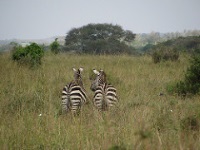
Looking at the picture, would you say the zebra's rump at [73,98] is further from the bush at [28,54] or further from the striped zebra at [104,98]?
the bush at [28,54]

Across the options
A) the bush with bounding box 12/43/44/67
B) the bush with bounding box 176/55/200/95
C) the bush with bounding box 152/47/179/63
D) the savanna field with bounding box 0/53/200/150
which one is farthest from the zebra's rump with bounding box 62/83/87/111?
the bush with bounding box 152/47/179/63

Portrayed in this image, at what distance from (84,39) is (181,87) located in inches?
1090

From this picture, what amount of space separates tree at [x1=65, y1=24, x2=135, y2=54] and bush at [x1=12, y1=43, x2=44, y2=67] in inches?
671

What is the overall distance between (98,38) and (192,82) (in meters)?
28.6

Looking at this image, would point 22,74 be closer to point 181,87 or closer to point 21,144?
point 181,87

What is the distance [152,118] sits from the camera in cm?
485

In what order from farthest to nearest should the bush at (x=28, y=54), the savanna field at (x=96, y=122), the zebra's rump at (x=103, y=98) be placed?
the bush at (x=28, y=54)
the zebra's rump at (x=103, y=98)
the savanna field at (x=96, y=122)

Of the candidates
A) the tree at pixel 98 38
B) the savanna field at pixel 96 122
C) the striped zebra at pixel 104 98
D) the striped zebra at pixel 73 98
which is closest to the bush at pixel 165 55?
the savanna field at pixel 96 122

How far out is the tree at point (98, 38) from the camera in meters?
31.6

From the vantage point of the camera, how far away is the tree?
3164 centimetres

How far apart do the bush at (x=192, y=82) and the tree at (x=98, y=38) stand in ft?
70.4

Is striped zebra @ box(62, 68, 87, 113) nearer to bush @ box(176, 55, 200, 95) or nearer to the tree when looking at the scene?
bush @ box(176, 55, 200, 95)

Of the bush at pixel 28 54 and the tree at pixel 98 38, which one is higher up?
the tree at pixel 98 38

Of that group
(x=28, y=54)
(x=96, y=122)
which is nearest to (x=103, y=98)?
(x=96, y=122)
